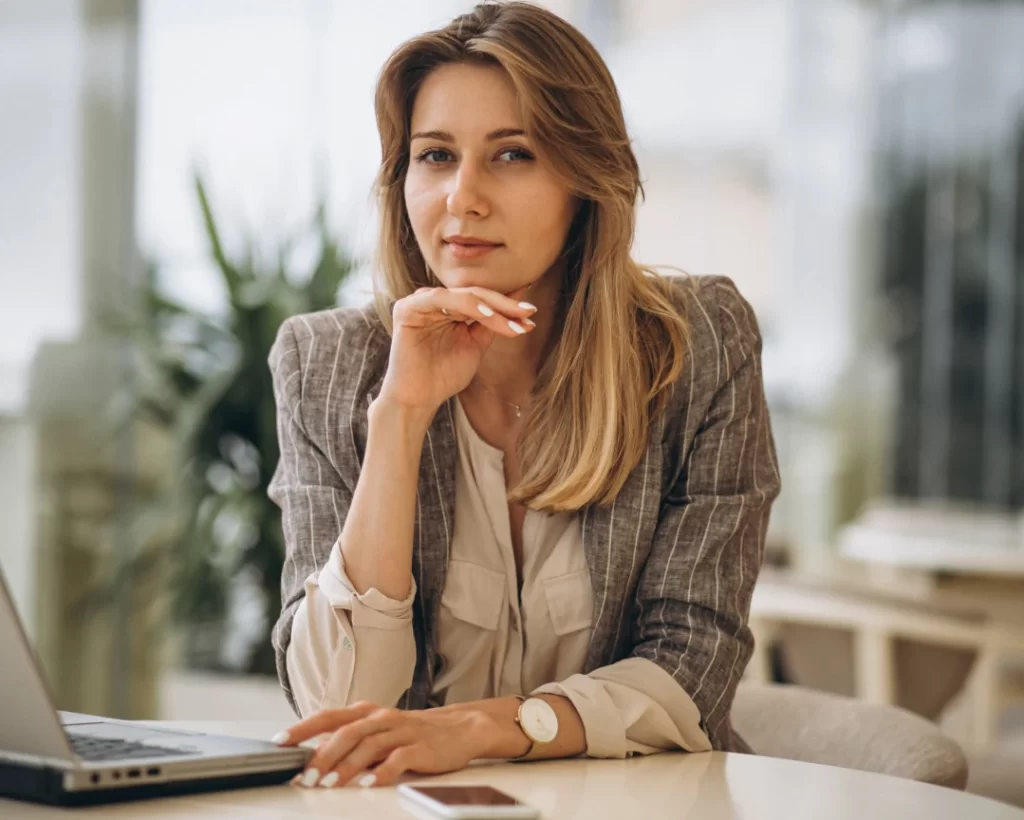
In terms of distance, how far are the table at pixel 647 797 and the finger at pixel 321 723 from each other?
0.07 m

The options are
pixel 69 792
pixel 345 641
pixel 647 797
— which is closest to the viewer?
pixel 69 792

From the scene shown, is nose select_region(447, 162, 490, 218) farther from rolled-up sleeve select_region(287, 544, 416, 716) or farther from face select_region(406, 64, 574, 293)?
rolled-up sleeve select_region(287, 544, 416, 716)

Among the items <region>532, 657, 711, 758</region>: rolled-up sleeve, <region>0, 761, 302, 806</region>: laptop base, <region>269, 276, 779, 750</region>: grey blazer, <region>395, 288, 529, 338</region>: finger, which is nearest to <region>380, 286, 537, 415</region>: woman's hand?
<region>395, 288, 529, 338</region>: finger

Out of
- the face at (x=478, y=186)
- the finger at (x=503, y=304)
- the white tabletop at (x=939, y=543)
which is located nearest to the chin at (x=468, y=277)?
the face at (x=478, y=186)

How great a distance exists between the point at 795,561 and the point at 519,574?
4833 mm

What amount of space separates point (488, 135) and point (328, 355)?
364 mm

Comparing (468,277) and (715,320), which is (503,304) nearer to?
(468,277)

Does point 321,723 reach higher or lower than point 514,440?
lower

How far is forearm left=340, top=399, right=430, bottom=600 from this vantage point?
153cm

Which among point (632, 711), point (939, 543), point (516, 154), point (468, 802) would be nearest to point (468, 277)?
point (516, 154)

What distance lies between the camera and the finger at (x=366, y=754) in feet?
3.77

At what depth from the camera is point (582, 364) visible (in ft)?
5.77

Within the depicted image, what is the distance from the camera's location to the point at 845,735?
5.57ft

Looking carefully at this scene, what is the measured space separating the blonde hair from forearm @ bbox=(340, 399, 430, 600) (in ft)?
0.58
